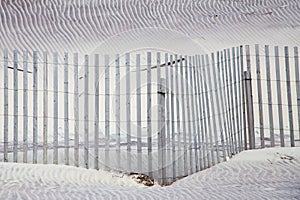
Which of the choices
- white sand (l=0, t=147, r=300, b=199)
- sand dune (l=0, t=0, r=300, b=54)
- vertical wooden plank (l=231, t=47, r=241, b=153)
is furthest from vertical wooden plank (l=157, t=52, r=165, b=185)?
sand dune (l=0, t=0, r=300, b=54)

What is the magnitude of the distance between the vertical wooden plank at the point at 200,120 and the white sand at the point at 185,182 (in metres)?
0.45

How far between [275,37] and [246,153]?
591cm

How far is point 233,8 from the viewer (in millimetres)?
14461

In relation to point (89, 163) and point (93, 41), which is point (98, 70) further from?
point (93, 41)

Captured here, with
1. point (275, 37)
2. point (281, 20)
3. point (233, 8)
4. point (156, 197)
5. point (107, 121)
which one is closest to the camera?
point (156, 197)

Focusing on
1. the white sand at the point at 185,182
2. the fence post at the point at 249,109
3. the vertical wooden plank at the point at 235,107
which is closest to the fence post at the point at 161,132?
the white sand at the point at 185,182

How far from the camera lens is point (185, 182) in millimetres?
6305

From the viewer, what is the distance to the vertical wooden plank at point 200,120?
7363 mm

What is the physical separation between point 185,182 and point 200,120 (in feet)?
4.43

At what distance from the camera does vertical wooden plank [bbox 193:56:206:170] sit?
7363mm

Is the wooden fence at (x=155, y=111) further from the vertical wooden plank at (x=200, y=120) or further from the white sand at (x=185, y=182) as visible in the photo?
the white sand at (x=185, y=182)

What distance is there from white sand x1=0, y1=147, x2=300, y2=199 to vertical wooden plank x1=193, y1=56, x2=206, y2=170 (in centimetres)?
45

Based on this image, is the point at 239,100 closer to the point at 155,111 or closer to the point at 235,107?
the point at 235,107

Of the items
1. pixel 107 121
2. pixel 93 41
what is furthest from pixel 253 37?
pixel 107 121
